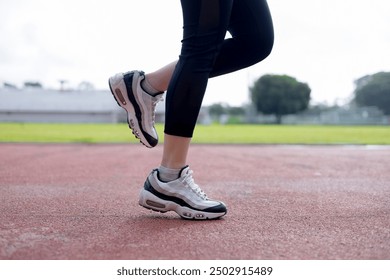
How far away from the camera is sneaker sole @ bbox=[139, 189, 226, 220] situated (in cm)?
170

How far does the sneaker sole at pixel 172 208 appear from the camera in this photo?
1700mm

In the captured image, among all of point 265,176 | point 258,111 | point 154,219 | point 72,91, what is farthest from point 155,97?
point 258,111

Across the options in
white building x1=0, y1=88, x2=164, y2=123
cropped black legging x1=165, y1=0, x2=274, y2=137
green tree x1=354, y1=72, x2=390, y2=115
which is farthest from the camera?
green tree x1=354, y1=72, x2=390, y2=115

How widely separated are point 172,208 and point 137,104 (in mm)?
441

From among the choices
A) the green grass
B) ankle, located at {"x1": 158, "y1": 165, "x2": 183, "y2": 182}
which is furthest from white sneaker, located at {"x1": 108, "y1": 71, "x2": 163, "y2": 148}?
the green grass

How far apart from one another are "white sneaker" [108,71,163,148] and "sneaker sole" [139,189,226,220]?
0.23 meters

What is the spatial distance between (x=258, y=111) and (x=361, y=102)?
13467mm

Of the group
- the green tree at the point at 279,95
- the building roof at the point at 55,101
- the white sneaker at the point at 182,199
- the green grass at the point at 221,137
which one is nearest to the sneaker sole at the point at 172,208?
the white sneaker at the point at 182,199

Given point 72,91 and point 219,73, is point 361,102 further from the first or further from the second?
point 219,73

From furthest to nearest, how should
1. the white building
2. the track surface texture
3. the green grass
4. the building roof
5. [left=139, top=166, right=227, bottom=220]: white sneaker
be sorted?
the building roof, the white building, the green grass, [left=139, top=166, right=227, bottom=220]: white sneaker, the track surface texture

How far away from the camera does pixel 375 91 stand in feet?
180

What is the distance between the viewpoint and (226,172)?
12.5 feet

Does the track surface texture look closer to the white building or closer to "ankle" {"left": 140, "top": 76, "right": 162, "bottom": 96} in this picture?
"ankle" {"left": 140, "top": 76, "right": 162, "bottom": 96}

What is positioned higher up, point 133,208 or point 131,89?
point 131,89
